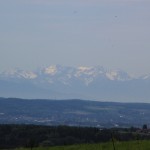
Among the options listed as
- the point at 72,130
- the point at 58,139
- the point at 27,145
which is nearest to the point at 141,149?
the point at 27,145

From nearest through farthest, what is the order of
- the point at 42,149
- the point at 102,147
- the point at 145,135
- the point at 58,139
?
the point at 102,147 < the point at 42,149 < the point at 145,135 < the point at 58,139

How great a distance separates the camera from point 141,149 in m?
18.8

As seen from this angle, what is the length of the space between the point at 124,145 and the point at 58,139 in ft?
90.5

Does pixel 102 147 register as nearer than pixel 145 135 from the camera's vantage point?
Yes

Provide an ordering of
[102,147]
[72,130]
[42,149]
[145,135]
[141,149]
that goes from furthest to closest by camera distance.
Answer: [72,130] < [145,135] < [42,149] < [102,147] < [141,149]

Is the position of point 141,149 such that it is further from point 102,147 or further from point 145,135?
point 145,135

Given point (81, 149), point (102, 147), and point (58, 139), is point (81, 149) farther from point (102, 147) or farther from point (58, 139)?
point (58, 139)

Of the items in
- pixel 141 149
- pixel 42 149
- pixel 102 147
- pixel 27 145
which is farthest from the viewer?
pixel 27 145

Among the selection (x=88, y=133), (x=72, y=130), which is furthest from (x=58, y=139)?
(x=72, y=130)

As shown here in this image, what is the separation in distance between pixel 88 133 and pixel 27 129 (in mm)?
19181

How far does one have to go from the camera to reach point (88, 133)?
49.4 m

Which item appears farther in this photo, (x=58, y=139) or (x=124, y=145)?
(x=58, y=139)

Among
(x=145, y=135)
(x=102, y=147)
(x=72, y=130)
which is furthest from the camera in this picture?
(x=72, y=130)

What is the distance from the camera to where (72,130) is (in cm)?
6481
